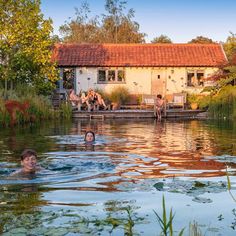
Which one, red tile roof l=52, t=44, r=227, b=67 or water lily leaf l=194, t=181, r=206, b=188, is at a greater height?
red tile roof l=52, t=44, r=227, b=67

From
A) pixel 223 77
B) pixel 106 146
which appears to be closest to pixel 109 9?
pixel 223 77

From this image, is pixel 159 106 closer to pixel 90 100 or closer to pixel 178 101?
pixel 178 101

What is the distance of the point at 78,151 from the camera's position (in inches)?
603

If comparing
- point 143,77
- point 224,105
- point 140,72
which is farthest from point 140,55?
point 224,105

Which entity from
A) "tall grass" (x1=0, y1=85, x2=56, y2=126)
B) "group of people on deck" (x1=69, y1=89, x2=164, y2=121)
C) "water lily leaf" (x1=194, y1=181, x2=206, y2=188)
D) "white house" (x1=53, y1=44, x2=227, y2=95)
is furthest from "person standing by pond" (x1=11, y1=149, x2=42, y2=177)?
"white house" (x1=53, y1=44, x2=227, y2=95)

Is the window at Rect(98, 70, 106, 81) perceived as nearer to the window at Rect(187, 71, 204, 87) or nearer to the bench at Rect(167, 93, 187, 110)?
the window at Rect(187, 71, 204, 87)

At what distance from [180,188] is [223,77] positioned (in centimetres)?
2722

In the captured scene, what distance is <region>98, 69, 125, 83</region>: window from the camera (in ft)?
129

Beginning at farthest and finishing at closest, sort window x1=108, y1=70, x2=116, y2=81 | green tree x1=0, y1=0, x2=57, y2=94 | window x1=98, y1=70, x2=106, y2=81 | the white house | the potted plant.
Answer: window x1=108, y1=70, x2=116, y2=81
window x1=98, y1=70, x2=106, y2=81
the white house
the potted plant
green tree x1=0, y1=0, x2=57, y2=94

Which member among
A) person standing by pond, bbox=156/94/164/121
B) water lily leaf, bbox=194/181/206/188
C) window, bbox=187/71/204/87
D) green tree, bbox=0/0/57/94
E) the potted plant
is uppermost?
green tree, bbox=0/0/57/94

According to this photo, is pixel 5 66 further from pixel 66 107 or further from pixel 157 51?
pixel 157 51

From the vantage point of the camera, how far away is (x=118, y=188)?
360 inches

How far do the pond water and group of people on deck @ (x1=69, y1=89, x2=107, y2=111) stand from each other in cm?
1429

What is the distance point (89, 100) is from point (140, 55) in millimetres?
8893
